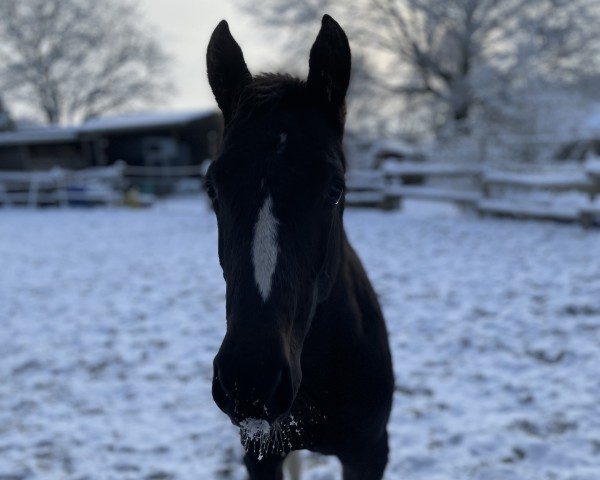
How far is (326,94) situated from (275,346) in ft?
2.76

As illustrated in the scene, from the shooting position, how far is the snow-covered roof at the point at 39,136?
892 inches

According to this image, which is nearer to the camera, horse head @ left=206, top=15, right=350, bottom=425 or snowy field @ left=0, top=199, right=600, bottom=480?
horse head @ left=206, top=15, right=350, bottom=425

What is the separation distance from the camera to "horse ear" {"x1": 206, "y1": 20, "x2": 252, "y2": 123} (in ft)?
5.59

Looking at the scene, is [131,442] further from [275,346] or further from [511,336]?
[511,336]

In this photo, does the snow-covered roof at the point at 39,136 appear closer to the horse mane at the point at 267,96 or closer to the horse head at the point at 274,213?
the horse mane at the point at 267,96

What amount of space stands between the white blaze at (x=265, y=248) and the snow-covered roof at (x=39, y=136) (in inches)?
964

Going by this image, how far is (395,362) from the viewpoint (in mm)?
4238

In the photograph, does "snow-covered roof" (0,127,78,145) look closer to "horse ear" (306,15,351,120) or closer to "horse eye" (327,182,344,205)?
"horse ear" (306,15,351,120)

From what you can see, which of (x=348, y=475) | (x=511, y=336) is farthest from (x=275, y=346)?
(x=511, y=336)

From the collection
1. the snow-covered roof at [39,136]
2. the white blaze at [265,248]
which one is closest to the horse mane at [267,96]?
the white blaze at [265,248]

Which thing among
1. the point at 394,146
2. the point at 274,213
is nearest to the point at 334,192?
the point at 274,213

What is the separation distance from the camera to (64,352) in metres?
4.69

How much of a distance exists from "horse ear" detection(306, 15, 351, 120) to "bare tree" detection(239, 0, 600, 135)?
16672 mm

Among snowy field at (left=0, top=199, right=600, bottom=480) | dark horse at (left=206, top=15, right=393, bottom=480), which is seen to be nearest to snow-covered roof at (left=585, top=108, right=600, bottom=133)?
snowy field at (left=0, top=199, right=600, bottom=480)
